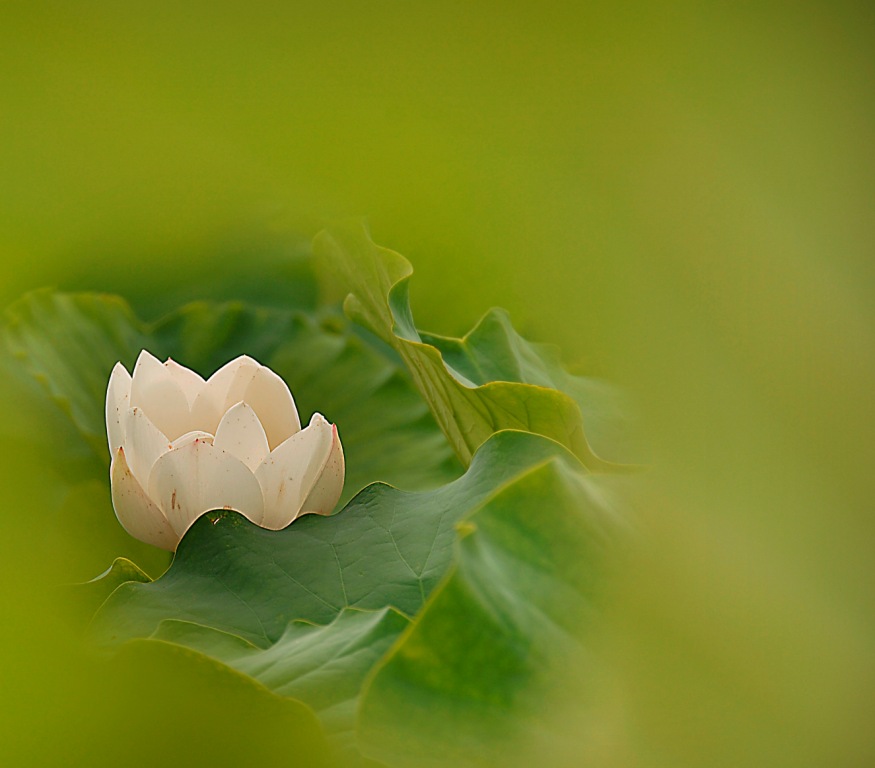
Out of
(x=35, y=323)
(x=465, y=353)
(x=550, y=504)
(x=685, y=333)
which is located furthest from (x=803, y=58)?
(x=35, y=323)

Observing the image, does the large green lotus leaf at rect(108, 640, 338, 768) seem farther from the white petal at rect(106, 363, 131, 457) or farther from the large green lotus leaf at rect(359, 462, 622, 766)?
the white petal at rect(106, 363, 131, 457)

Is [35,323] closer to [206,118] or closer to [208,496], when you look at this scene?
[208,496]

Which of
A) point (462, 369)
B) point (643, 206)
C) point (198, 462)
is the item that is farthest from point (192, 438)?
point (643, 206)

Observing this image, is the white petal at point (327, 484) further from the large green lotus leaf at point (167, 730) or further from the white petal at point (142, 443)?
the large green lotus leaf at point (167, 730)

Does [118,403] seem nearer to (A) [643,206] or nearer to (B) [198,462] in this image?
(B) [198,462]

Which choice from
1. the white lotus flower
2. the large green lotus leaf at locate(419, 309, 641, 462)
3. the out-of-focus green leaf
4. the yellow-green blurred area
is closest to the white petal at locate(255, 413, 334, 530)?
the white lotus flower

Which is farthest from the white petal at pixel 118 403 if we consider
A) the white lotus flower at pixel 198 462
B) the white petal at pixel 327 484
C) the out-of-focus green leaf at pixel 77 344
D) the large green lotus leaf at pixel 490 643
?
the large green lotus leaf at pixel 490 643
